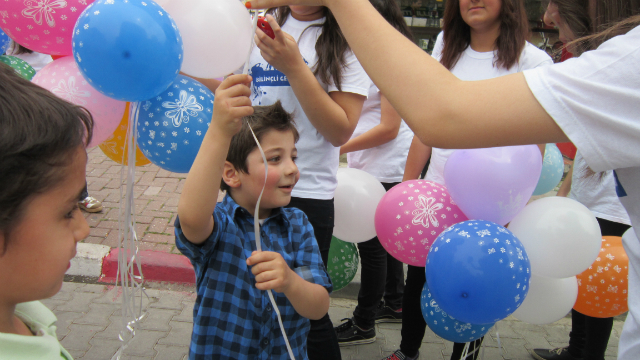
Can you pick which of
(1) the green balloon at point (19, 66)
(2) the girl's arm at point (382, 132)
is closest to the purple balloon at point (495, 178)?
(2) the girl's arm at point (382, 132)

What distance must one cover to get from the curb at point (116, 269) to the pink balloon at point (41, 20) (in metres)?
2.23

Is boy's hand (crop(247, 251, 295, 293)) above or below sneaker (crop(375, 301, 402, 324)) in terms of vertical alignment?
above

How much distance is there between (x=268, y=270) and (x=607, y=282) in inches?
60.0

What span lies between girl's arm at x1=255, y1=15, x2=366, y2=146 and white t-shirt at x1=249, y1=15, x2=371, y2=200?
0.05 metres

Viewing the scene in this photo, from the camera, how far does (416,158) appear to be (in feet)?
7.29

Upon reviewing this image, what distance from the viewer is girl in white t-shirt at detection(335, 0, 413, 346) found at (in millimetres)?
2484

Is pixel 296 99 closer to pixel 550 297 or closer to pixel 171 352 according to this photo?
pixel 550 297

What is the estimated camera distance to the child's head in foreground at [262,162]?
144 centimetres

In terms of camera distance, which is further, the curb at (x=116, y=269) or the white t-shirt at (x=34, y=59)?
the curb at (x=116, y=269)

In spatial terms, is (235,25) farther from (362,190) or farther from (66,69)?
(362,190)

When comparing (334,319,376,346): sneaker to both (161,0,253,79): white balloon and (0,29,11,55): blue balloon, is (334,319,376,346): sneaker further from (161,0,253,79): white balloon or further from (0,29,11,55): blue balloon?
(0,29,11,55): blue balloon

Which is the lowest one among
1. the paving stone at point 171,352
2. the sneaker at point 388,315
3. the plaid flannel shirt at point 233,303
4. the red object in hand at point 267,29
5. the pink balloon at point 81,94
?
the sneaker at point 388,315

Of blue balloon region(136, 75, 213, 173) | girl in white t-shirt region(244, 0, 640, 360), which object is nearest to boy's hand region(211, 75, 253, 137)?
girl in white t-shirt region(244, 0, 640, 360)

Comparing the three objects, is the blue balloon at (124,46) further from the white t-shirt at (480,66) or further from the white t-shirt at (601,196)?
the white t-shirt at (601,196)
